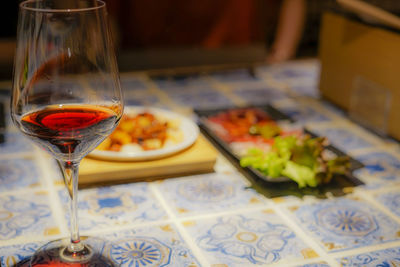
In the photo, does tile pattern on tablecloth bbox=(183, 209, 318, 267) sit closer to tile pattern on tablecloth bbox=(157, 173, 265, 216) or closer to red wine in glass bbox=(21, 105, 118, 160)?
tile pattern on tablecloth bbox=(157, 173, 265, 216)

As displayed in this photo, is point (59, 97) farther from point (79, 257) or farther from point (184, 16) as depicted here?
point (184, 16)

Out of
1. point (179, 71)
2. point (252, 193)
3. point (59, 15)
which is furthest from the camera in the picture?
point (179, 71)

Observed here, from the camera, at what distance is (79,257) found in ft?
2.29

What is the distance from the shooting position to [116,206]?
88cm

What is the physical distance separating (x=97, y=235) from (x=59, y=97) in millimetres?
245

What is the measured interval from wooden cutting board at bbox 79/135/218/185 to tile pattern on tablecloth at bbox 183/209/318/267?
181mm

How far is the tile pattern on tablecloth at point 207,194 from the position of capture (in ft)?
2.91

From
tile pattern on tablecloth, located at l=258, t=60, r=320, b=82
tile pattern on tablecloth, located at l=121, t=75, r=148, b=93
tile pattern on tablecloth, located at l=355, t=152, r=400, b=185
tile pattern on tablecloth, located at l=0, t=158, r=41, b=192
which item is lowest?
tile pattern on tablecloth, located at l=258, t=60, r=320, b=82

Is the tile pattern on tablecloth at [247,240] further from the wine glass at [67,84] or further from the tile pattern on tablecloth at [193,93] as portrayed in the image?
the tile pattern on tablecloth at [193,93]

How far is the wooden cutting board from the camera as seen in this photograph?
0.95 metres

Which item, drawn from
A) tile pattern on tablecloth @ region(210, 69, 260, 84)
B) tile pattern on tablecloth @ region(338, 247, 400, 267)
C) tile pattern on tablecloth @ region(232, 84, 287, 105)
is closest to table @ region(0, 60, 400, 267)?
tile pattern on tablecloth @ region(338, 247, 400, 267)

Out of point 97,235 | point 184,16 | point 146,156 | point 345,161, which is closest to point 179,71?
point 146,156

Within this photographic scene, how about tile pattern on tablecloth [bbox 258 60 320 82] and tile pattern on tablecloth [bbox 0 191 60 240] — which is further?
tile pattern on tablecloth [bbox 258 60 320 82]

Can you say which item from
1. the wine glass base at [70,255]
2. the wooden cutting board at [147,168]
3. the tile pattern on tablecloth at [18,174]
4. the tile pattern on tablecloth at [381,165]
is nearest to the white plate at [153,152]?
the wooden cutting board at [147,168]
